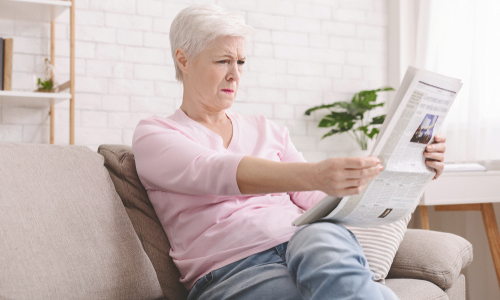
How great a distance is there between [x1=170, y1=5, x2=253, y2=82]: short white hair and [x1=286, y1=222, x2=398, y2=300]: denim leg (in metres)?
0.68

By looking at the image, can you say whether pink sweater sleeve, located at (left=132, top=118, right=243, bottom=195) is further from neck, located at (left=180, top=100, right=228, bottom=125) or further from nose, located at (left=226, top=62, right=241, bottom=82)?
nose, located at (left=226, top=62, right=241, bottom=82)

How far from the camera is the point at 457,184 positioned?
9.45ft

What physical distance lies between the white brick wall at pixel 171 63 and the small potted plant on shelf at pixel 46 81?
0.15 meters

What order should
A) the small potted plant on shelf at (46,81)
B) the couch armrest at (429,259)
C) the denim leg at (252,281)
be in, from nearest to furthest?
1. the denim leg at (252,281)
2. the couch armrest at (429,259)
3. the small potted plant on shelf at (46,81)

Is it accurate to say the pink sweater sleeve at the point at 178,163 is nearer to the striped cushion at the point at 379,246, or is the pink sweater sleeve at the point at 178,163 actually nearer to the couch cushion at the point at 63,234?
the couch cushion at the point at 63,234

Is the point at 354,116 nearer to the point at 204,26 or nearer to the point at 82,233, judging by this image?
the point at 204,26

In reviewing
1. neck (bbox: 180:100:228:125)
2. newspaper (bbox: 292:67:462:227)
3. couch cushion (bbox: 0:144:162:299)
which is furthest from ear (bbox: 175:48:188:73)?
newspaper (bbox: 292:67:462:227)

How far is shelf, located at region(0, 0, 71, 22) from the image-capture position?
2760mm

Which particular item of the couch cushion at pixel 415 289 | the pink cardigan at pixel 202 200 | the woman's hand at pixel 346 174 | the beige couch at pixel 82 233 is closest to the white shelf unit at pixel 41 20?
the beige couch at pixel 82 233

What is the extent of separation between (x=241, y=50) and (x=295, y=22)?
6.55 ft

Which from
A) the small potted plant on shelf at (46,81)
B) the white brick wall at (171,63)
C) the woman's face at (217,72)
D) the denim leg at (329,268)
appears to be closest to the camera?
the denim leg at (329,268)

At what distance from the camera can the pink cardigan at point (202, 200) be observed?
136cm

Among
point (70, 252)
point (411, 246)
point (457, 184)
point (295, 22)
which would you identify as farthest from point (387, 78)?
point (70, 252)

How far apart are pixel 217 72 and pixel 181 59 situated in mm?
132
